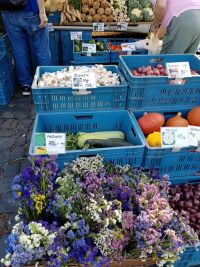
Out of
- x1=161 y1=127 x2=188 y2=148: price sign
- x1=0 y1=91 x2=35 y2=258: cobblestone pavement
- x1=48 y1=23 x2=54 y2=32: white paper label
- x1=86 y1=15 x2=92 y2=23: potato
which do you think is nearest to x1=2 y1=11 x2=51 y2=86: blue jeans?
x1=0 y1=91 x2=35 y2=258: cobblestone pavement

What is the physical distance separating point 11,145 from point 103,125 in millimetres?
1408

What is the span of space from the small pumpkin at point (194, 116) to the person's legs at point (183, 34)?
90 centimetres

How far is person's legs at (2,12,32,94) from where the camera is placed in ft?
11.6

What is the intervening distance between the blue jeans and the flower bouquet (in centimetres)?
259

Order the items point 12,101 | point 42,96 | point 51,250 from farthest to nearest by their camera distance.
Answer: point 12,101
point 42,96
point 51,250

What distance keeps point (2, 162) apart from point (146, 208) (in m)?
2.07

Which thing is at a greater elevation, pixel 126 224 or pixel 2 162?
pixel 126 224

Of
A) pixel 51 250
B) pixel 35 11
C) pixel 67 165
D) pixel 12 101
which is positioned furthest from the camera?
pixel 12 101

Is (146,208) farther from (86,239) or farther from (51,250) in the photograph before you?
(51,250)

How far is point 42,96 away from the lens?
2281mm

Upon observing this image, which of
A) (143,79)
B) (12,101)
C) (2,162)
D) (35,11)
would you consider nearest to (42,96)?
(143,79)

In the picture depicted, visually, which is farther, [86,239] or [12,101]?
[12,101]

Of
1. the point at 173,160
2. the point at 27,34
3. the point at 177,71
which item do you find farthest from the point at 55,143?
the point at 27,34

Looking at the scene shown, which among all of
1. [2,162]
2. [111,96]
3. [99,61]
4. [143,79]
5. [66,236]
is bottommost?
[2,162]
